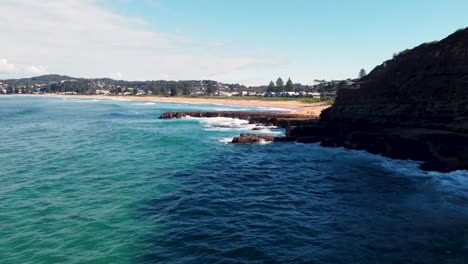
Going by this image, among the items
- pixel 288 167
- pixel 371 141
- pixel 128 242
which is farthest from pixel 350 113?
pixel 128 242

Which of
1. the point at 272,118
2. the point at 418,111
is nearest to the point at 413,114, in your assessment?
the point at 418,111

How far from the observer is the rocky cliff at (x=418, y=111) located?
28.2m

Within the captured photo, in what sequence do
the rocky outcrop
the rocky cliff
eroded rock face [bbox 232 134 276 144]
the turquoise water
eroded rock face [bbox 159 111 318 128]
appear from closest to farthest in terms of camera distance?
the turquoise water, the rocky cliff, the rocky outcrop, eroded rock face [bbox 232 134 276 144], eroded rock face [bbox 159 111 318 128]

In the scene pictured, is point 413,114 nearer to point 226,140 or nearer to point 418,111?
point 418,111

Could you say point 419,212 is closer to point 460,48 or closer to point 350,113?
point 460,48

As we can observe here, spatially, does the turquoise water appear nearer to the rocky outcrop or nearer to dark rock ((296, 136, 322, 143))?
the rocky outcrop

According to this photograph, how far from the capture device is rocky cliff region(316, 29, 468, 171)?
92.6 feet

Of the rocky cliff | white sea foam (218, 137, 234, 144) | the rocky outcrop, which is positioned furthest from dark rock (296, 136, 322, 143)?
white sea foam (218, 137, 234, 144)

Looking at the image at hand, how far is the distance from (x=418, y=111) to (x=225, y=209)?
85.2 feet

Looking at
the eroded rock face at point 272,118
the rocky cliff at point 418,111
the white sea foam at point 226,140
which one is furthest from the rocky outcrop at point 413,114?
the eroded rock face at point 272,118

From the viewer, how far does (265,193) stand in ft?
73.7

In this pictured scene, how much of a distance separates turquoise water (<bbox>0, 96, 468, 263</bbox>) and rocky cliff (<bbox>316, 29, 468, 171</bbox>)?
8.44 feet

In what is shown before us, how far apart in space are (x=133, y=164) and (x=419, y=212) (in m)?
23.9

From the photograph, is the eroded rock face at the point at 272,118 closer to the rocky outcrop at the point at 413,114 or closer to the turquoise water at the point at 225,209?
the rocky outcrop at the point at 413,114
